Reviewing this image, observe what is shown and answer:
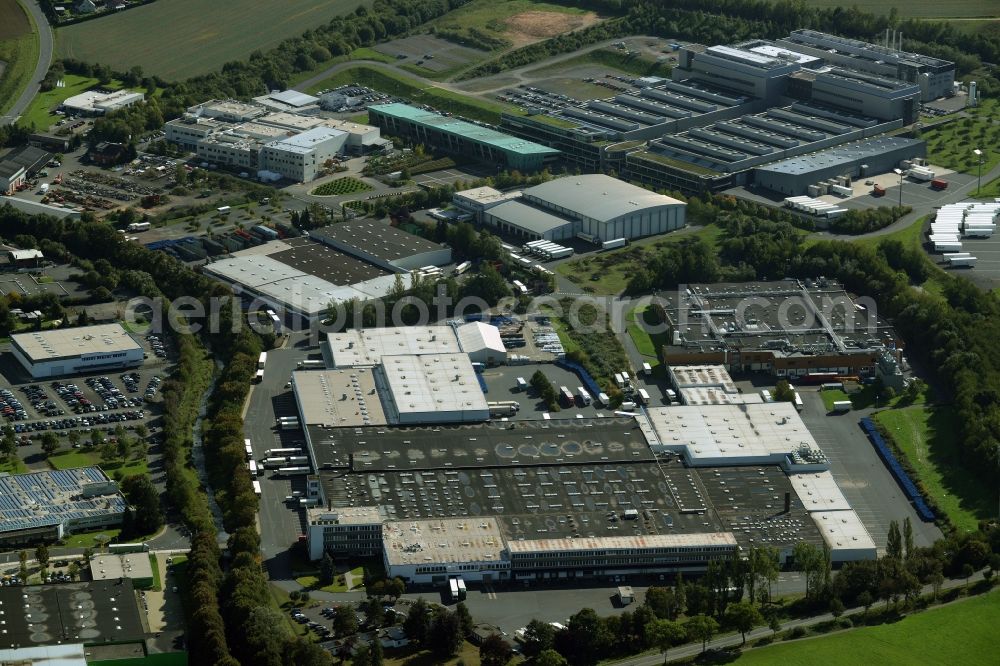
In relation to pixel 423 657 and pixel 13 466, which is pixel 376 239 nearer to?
pixel 13 466

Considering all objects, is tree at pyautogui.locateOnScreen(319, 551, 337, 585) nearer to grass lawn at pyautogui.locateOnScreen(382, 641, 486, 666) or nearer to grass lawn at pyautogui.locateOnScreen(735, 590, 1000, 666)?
grass lawn at pyautogui.locateOnScreen(382, 641, 486, 666)

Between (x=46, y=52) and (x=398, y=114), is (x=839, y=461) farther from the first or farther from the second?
(x=46, y=52)

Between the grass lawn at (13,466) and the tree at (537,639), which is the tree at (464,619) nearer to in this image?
the tree at (537,639)

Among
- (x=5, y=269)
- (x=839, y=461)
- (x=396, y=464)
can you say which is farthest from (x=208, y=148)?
(x=839, y=461)

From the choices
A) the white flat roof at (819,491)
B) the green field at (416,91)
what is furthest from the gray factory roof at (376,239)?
the white flat roof at (819,491)

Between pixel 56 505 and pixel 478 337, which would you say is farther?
pixel 478 337

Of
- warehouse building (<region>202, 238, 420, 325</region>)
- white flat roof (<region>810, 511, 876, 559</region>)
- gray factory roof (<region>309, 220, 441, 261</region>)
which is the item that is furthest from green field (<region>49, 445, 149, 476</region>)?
white flat roof (<region>810, 511, 876, 559</region>)

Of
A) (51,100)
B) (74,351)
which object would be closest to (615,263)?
(74,351)
